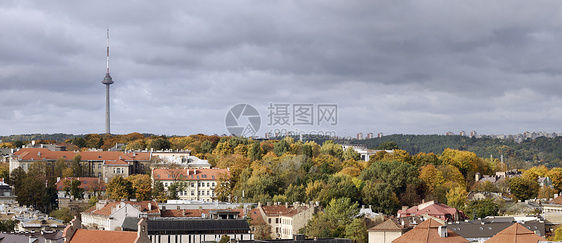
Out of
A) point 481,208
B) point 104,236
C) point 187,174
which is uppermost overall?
point 187,174

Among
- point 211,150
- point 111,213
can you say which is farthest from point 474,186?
point 111,213

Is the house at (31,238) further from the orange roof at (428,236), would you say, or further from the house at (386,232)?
the house at (386,232)

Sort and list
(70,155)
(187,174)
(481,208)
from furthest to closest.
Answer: (70,155) → (187,174) → (481,208)

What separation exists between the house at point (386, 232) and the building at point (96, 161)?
51847 mm

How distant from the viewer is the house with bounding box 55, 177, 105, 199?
4451 inches

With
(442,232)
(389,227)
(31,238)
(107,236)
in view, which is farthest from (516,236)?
(31,238)

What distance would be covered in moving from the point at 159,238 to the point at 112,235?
59.7ft

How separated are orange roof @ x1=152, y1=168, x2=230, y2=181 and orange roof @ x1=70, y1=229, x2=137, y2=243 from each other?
54.0 metres

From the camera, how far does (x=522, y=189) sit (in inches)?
4953

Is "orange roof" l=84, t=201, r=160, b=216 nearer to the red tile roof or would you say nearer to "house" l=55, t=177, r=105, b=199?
"house" l=55, t=177, r=105, b=199

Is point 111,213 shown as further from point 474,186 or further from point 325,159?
point 474,186

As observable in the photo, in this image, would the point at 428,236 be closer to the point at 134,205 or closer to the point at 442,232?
the point at 442,232

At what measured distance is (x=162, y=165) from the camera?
129000 mm

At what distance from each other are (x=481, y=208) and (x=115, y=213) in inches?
1662
